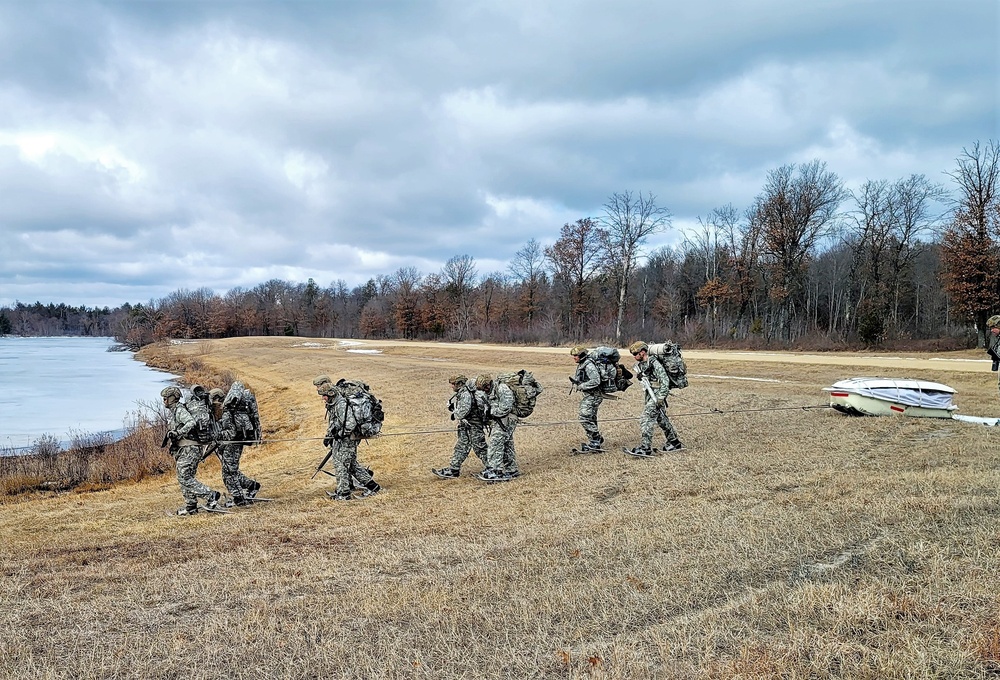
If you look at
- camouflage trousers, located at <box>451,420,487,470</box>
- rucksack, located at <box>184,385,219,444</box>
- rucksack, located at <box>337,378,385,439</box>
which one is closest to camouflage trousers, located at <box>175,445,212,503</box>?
rucksack, located at <box>184,385,219,444</box>

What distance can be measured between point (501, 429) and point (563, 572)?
470cm

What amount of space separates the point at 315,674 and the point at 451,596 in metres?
1.43

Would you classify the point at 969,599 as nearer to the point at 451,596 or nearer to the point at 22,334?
the point at 451,596

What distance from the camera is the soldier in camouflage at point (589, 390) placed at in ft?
37.4

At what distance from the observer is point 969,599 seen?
426 cm

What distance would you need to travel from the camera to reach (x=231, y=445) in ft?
31.2

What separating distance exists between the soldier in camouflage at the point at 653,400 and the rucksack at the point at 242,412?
6.38 m

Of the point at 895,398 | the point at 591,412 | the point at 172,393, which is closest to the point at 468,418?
the point at 591,412

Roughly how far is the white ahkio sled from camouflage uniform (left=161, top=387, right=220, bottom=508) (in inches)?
474

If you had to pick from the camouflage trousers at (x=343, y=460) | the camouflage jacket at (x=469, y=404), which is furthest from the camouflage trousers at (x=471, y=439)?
the camouflage trousers at (x=343, y=460)

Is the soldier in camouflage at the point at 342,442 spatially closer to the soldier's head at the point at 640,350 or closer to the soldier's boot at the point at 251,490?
the soldier's boot at the point at 251,490

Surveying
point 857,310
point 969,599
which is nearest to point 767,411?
point 969,599

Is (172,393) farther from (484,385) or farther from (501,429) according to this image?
(501,429)

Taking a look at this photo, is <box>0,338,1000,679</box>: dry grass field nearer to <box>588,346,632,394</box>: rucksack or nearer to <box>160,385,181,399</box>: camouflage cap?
<box>588,346,632,394</box>: rucksack
